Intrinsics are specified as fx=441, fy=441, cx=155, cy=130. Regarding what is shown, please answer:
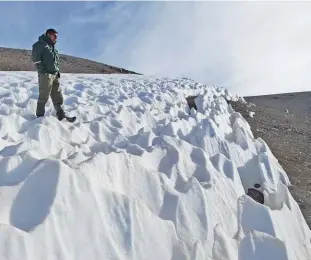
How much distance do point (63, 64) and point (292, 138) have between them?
17.3 m

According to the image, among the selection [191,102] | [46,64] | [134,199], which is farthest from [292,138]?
[134,199]

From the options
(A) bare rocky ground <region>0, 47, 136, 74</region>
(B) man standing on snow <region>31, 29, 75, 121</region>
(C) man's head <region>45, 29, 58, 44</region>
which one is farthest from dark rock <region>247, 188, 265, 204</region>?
(A) bare rocky ground <region>0, 47, 136, 74</region>

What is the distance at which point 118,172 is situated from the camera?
4039 mm

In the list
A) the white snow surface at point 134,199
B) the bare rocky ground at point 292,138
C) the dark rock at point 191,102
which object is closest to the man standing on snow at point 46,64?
the white snow surface at point 134,199

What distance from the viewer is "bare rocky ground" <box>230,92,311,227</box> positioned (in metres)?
6.18

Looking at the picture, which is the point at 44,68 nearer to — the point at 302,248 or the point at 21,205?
the point at 21,205

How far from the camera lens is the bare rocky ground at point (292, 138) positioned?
618 centimetres

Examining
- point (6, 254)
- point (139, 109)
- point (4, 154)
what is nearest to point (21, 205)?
point (6, 254)

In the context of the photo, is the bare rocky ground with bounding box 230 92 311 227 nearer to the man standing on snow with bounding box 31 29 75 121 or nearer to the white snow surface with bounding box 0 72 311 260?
the white snow surface with bounding box 0 72 311 260

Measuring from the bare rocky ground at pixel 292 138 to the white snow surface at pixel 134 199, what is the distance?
440mm

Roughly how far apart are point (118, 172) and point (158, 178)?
1.32 feet

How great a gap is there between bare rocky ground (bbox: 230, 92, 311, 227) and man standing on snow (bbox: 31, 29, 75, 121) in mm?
3511

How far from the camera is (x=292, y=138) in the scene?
10.1 m

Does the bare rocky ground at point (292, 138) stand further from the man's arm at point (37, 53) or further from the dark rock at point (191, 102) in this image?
the man's arm at point (37, 53)
